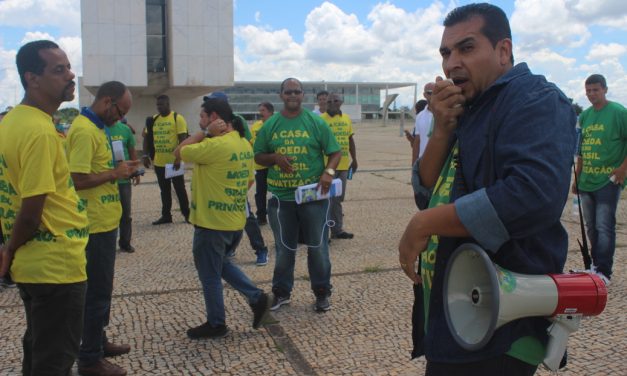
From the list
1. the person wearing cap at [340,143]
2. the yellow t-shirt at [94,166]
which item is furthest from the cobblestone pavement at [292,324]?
the yellow t-shirt at [94,166]

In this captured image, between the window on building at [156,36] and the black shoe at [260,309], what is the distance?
20.1 m

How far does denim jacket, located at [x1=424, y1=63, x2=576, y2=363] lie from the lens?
1.49m

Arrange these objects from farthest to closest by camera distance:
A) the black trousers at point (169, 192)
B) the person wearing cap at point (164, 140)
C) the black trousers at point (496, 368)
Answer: the person wearing cap at point (164, 140) → the black trousers at point (169, 192) → the black trousers at point (496, 368)

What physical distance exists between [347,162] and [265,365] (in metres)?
4.53

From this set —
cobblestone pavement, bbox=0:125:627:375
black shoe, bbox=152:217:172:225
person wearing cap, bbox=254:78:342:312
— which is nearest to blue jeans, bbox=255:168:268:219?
cobblestone pavement, bbox=0:125:627:375

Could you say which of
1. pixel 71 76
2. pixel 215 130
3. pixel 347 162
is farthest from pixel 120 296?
pixel 347 162

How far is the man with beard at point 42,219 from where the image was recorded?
250 centimetres

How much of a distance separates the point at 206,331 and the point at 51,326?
5.40 ft

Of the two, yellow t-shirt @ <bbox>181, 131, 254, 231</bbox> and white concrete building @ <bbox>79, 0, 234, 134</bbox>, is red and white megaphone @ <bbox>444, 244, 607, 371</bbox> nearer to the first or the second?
yellow t-shirt @ <bbox>181, 131, 254, 231</bbox>

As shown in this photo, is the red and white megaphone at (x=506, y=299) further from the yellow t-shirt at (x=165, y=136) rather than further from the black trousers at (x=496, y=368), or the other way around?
the yellow t-shirt at (x=165, y=136)

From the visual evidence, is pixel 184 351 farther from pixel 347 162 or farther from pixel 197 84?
pixel 197 84

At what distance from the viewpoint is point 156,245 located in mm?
7406

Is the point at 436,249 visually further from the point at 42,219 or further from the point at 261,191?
the point at 261,191

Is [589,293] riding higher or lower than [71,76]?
lower
